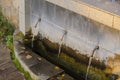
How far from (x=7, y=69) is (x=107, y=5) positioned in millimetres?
3146

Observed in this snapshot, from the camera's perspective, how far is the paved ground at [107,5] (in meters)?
6.35

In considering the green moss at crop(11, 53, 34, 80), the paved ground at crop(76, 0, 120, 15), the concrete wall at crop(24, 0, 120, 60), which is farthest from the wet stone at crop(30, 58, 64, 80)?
the paved ground at crop(76, 0, 120, 15)

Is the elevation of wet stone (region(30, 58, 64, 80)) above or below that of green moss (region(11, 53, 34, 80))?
above

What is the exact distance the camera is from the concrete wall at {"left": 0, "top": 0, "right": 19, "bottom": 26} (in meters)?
9.50

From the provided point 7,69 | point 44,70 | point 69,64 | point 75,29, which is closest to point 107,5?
point 75,29

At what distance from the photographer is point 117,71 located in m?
6.82

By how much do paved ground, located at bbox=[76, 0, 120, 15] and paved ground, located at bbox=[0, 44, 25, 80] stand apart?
2590mm

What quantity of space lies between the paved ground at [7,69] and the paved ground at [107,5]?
2.59 metres

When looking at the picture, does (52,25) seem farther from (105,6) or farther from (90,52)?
(105,6)

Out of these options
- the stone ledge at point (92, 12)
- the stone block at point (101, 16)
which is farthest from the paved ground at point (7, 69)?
the stone block at point (101, 16)

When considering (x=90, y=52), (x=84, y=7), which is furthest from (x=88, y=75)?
(x=84, y=7)

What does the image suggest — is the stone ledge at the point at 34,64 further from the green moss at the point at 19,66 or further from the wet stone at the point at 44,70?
the green moss at the point at 19,66

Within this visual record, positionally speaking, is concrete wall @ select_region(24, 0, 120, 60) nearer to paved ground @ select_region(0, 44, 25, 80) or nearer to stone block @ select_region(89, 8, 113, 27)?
stone block @ select_region(89, 8, 113, 27)

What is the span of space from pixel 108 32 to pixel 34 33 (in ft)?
8.71
